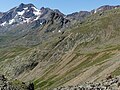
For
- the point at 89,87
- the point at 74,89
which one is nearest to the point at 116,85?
the point at 89,87

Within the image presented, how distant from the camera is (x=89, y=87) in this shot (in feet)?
130

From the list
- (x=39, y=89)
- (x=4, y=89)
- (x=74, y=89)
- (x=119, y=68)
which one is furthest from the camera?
(x=39, y=89)

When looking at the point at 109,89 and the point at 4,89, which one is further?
the point at 4,89

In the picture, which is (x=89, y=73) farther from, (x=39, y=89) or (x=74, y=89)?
(x=74, y=89)

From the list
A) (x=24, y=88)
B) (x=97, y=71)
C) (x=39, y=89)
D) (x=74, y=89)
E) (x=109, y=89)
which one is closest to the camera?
(x=109, y=89)

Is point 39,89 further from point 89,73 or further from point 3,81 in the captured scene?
point 3,81

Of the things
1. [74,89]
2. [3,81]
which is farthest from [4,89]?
[74,89]

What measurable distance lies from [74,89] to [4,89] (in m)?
11.2

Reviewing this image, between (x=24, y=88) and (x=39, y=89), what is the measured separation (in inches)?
5863

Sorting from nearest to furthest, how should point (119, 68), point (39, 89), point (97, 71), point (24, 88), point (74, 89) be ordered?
point (74, 89) → point (24, 88) → point (119, 68) → point (97, 71) → point (39, 89)

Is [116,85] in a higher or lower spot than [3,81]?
lower

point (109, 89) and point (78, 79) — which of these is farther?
point (78, 79)

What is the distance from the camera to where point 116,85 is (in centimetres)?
3778

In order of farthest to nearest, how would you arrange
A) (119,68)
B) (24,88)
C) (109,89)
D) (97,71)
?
1. (97,71)
2. (119,68)
3. (24,88)
4. (109,89)
